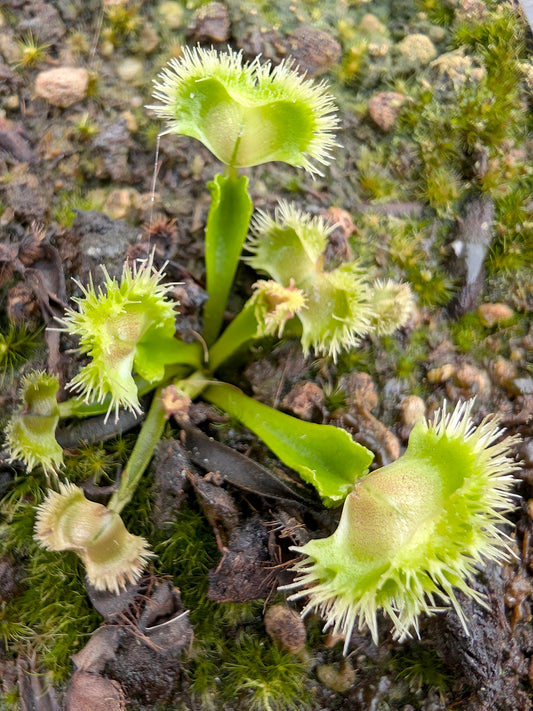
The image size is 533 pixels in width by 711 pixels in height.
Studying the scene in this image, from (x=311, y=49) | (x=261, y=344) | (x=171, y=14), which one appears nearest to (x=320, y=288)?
(x=261, y=344)

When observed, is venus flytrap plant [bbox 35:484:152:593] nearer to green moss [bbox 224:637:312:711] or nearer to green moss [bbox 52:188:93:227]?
green moss [bbox 224:637:312:711]

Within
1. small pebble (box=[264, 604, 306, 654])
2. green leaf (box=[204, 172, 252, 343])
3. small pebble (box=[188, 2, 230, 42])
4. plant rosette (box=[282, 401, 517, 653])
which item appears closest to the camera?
plant rosette (box=[282, 401, 517, 653])

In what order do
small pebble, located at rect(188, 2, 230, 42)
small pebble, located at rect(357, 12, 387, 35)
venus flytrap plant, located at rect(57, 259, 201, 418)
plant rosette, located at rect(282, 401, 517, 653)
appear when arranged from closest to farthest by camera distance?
plant rosette, located at rect(282, 401, 517, 653), venus flytrap plant, located at rect(57, 259, 201, 418), small pebble, located at rect(188, 2, 230, 42), small pebble, located at rect(357, 12, 387, 35)

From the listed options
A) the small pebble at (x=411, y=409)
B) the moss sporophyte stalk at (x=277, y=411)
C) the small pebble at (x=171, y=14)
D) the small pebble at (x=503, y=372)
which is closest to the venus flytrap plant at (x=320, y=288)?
the moss sporophyte stalk at (x=277, y=411)

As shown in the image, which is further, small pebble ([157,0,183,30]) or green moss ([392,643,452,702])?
small pebble ([157,0,183,30])

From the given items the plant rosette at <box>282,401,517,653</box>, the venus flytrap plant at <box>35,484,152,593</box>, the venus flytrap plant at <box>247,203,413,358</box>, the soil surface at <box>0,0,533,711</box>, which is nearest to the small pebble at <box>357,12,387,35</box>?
the soil surface at <box>0,0,533,711</box>

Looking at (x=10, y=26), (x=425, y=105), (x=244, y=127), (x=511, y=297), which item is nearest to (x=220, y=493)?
(x=244, y=127)

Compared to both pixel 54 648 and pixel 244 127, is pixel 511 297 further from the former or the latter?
pixel 54 648

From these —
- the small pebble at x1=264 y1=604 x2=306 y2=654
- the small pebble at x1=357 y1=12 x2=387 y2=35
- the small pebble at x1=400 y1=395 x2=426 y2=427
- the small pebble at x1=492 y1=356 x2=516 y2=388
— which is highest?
the small pebble at x1=357 y1=12 x2=387 y2=35
